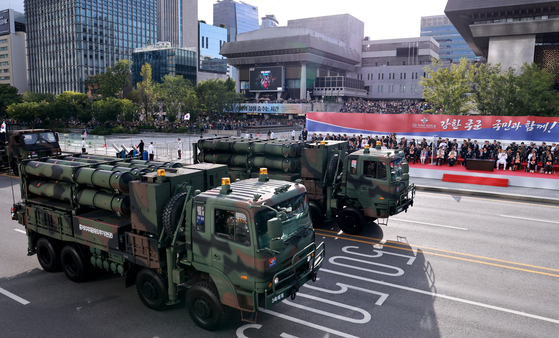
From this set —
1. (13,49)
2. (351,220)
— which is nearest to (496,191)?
(351,220)

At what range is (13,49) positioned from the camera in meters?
152

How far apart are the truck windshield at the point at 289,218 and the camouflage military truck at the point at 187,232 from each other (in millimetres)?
18

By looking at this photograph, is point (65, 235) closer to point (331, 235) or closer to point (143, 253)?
point (143, 253)

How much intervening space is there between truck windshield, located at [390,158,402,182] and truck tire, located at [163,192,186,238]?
26.8 feet

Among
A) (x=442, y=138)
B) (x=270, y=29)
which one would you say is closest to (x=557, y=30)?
(x=442, y=138)

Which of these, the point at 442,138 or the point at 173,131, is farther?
the point at 173,131

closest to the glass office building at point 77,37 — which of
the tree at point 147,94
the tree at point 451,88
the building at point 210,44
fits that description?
→ the building at point 210,44

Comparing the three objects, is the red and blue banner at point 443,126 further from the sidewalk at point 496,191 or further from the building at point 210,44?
the building at point 210,44

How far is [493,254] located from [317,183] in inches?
249

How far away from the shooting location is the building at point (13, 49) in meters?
152

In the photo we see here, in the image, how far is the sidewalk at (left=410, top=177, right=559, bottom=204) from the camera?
20000mm

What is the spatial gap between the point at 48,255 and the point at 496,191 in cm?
2206

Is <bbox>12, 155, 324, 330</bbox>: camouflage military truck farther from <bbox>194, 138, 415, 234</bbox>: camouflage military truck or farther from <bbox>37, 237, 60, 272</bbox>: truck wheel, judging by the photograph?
<bbox>194, 138, 415, 234</bbox>: camouflage military truck

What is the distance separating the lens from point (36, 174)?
9875 mm
